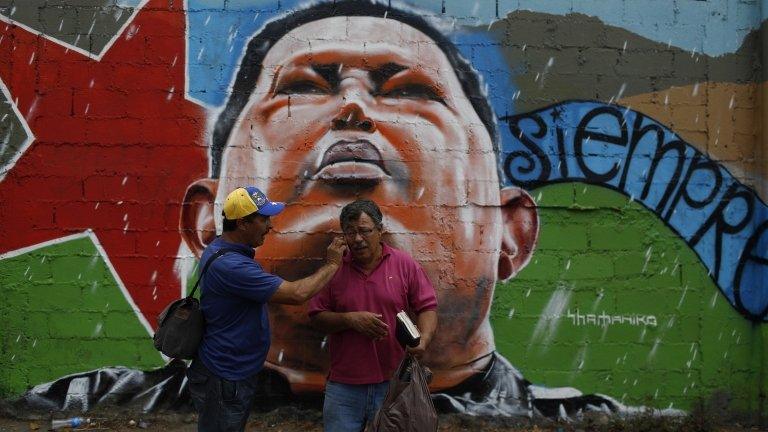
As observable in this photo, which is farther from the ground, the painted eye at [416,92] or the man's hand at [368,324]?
the painted eye at [416,92]

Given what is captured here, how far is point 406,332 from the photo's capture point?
3604mm

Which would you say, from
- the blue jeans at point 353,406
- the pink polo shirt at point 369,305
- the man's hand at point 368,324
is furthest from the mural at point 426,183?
the man's hand at point 368,324

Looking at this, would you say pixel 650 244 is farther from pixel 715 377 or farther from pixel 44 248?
pixel 44 248

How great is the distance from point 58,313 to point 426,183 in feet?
8.92

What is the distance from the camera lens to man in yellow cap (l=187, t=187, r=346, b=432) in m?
3.51

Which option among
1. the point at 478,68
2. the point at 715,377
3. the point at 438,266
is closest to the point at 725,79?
the point at 478,68

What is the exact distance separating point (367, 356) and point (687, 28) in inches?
134

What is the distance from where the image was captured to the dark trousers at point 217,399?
353cm

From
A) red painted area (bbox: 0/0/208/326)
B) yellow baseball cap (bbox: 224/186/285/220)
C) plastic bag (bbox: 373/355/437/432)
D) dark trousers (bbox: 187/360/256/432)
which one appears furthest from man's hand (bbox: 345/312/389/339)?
red painted area (bbox: 0/0/208/326)

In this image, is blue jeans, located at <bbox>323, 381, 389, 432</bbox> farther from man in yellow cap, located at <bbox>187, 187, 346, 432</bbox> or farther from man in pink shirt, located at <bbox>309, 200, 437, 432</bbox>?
man in yellow cap, located at <bbox>187, 187, 346, 432</bbox>

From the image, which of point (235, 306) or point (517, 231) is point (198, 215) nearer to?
point (235, 306)

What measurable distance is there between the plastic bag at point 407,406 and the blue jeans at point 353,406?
171mm

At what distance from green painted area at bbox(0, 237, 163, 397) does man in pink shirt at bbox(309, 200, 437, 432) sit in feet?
6.07

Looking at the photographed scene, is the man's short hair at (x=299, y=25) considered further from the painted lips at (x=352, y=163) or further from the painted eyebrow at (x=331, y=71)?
the painted lips at (x=352, y=163)
